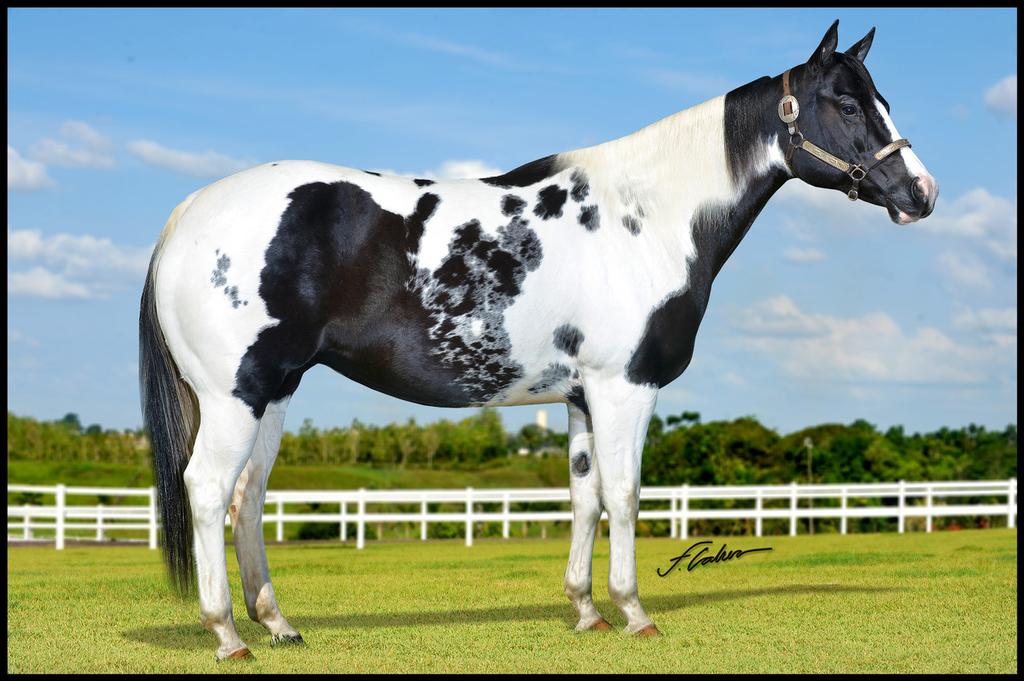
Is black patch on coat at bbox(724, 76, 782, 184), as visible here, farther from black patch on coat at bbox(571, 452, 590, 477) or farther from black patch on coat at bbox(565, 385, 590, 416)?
black patch on coat at bbox(571, 452, 590, 477)

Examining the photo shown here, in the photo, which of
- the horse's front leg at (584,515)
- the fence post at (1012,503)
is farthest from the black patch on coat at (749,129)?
the fence post at (1012,503)

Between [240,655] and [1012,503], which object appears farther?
[1012,503]

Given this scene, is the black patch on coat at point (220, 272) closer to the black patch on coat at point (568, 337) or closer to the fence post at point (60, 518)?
the black patch on coat at point (568, 337)

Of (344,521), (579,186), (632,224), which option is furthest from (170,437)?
(344,521)

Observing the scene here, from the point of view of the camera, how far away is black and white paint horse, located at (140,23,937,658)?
18.5 ft

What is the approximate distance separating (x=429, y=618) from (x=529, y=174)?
328cm

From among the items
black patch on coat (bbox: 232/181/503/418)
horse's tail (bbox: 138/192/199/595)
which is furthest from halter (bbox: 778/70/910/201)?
horse's tail (bbox: 138/192/199/595)

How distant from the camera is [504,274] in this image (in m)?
5.88

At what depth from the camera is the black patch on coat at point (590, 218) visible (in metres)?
6.14

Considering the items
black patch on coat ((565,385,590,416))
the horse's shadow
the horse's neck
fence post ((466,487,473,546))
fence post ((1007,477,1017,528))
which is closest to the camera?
black patch on coat ((565,385,590,416))

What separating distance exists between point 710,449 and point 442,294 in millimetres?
32738

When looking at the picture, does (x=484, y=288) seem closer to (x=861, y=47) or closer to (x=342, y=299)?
(x=342, y=299)

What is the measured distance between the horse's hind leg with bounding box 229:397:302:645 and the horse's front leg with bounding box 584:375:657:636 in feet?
6.37

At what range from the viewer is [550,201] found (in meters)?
6.14
